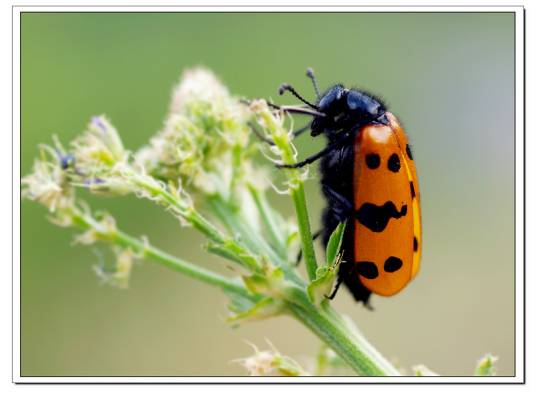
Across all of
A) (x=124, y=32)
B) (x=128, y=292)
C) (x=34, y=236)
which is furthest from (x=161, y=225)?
(x=124, y=32)

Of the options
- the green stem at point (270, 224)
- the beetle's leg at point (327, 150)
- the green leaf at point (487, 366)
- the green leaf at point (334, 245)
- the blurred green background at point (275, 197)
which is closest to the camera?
the green leaf at point (334, 245)

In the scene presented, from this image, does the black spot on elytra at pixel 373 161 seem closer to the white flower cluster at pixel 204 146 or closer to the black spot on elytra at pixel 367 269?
the black spot on elytra at pixel 367 269

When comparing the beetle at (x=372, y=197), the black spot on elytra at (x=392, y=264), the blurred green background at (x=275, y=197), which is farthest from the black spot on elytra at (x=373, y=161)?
the blurred green background at (x=275, y=197)

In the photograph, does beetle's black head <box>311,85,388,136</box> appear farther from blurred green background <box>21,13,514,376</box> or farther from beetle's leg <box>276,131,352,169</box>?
blurred green background <box>21,13,514,376</box>

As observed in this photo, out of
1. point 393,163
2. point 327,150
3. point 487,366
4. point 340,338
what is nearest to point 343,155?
point 327,150

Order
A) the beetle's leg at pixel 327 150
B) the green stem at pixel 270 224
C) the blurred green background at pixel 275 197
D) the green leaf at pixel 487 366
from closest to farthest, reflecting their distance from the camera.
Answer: the green leaf at pixel 487 366 → the beetle's leg at pixel 327 150 → the green stem at pixel 270 224 → the blurred green background at pixel 275 197
